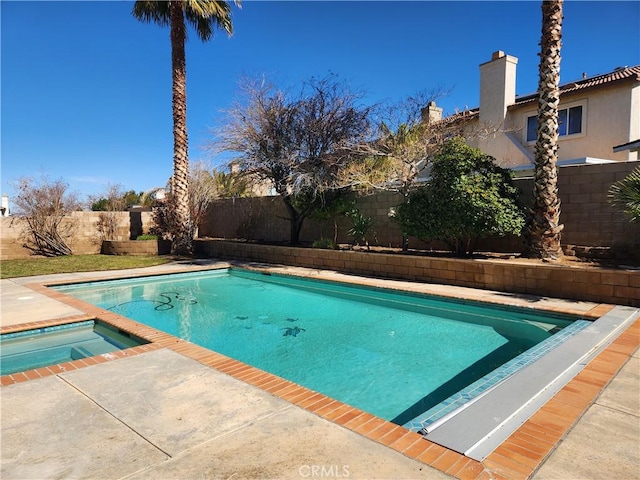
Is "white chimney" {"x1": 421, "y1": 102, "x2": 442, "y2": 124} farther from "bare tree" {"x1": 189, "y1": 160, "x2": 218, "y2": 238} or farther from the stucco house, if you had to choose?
"bare tree" {"x1": 189, "y1": 160, "x2": 218, "y2": 238}

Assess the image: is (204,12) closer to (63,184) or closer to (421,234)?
(63,184)

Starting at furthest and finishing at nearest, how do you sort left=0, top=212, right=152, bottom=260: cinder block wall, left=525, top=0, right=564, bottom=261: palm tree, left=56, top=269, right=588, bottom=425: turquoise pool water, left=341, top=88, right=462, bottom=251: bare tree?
1. left=0, top=212, right=152, bottom=260: cinder block wall
2. left=341, top=88, right=462, bottom=251: bare tree
3. left=525, top=0, right=564, bottom=261: palm tree
4. left=56, top=269, right=588, bottom=425: turquoise pool water

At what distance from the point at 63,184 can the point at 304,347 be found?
52.2ft

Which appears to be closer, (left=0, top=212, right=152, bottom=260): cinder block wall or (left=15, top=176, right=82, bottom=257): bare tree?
(left=0, top=212, right=152, bottom=260): cinder block wall

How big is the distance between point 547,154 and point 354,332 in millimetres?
6576

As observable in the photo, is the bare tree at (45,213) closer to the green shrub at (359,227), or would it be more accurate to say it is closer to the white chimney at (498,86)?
the green shrub at (359,227)

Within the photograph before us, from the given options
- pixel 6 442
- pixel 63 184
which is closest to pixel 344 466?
pixel 6 442

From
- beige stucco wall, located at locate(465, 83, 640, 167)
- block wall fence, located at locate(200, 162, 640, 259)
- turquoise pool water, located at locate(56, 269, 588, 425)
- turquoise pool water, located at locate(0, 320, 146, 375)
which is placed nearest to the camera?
turquoise pool water, located at locate(56, 269, 588, 425)

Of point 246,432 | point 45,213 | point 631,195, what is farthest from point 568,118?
point 45,213

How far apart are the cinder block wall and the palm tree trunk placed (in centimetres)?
373

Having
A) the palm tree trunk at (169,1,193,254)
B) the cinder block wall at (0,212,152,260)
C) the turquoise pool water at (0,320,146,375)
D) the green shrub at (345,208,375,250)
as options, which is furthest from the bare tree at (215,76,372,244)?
the turquoise pool water at (0,320,146,375)

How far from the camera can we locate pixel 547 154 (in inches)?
369

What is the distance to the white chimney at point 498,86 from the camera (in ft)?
61.9

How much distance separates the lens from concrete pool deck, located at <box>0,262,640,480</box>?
97.5 inches
